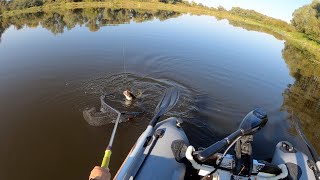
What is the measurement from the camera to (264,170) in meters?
4.47

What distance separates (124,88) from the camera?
1003 centimetres

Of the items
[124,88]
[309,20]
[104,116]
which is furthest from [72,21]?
[309,20]

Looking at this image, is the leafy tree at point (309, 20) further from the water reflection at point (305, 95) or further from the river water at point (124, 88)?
the water reflection at point (305, 95)

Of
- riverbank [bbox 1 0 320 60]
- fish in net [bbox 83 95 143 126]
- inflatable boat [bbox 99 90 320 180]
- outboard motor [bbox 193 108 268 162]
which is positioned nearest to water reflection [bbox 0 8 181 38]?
riverbank [bbox 1 0 320 60]

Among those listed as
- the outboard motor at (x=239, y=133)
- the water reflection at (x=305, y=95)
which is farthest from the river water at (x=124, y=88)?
the outboard motor at (x=239, y=133)

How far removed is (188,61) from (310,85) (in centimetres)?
560

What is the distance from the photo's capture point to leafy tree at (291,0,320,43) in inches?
1199

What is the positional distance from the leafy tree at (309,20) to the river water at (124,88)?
1365cm

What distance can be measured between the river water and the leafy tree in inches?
537

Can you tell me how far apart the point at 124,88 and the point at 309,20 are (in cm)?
3035

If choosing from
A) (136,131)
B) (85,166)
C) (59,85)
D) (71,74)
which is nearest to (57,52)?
(71,74)

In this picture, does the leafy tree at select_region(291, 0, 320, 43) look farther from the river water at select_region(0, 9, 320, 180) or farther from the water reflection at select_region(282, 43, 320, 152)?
the water reflection at select_region(282, 43, 320, 152)

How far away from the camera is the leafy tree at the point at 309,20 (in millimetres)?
30442

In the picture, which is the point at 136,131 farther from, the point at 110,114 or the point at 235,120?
the point at 235,120
